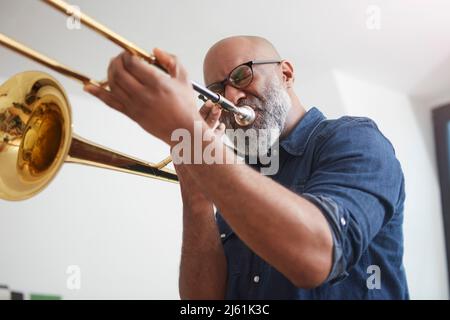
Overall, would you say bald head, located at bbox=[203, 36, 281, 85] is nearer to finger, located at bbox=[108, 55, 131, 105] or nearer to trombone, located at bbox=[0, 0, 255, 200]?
trombone, located at bbox=[0, 0, 255, 200]

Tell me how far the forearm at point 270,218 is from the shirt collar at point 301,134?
35 cm

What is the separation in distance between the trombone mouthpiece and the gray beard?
0.02m

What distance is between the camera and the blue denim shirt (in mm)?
753

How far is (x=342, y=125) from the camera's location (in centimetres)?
93

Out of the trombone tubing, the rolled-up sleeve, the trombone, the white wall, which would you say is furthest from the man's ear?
the white wall

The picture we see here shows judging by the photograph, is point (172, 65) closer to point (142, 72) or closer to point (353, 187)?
point (142, 72)

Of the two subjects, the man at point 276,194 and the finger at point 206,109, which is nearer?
the man at point 276,194

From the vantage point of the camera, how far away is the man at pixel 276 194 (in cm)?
68

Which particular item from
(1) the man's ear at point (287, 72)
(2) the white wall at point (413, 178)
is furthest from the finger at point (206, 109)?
(2) the white wall at point (413, 178)

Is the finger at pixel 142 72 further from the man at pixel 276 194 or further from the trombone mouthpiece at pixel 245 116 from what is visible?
the trombone mouthpiece at pixel 245 116

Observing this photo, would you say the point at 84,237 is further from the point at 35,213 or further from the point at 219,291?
the point at 219,291

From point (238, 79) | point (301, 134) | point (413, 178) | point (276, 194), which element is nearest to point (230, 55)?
point (238, 79)

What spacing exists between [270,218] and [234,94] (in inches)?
23.2

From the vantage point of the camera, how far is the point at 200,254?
1047mm
